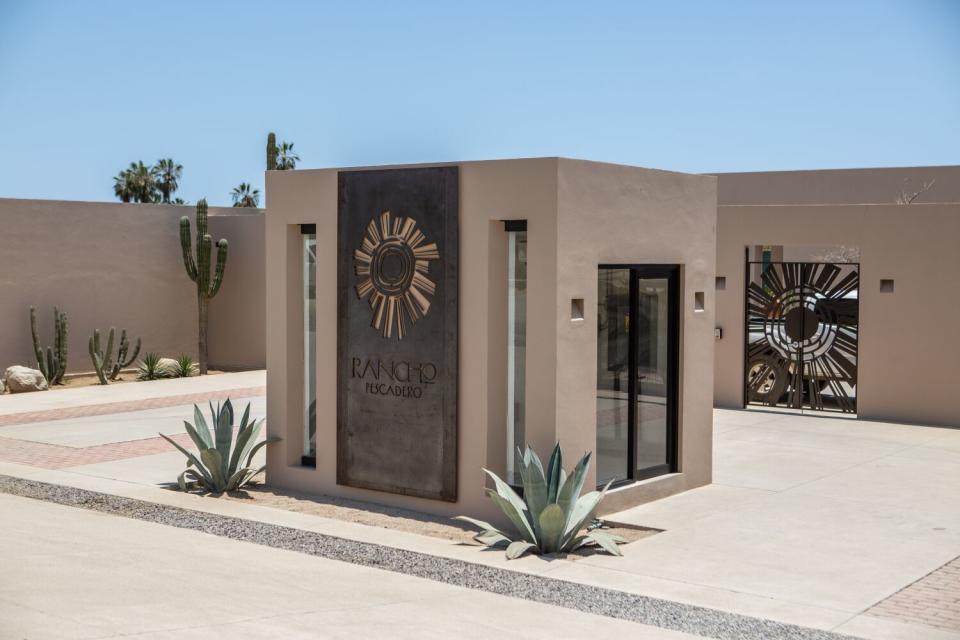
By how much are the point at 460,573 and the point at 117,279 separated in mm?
15737

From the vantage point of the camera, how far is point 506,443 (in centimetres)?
945

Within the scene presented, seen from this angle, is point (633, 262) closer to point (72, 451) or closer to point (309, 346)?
point (309, 346)

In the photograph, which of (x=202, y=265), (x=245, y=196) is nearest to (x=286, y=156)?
(x=245, y=196)

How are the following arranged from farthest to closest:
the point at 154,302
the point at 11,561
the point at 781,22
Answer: the point at 154,302 → the point at 781,22 → the point at 11,561

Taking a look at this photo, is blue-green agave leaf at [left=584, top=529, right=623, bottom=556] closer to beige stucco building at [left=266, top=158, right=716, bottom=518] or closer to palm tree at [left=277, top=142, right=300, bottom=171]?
beige stucco building at [left=266, top=158, right=716, bottom=518]

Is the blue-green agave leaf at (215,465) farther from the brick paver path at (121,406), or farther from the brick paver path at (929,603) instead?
the brick paver path at (929,603)

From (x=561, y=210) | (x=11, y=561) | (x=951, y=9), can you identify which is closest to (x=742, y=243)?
(x=561, y=210)

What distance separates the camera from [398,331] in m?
9.80

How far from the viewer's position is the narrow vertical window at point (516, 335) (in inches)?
368

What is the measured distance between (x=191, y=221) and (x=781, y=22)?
15497 millimetres

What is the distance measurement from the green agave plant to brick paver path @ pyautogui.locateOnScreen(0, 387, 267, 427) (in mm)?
9326

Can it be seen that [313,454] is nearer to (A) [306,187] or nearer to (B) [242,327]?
(A) [306,187]

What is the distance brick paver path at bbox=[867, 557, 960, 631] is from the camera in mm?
6598

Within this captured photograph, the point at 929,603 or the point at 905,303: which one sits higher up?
the point at 905,303
